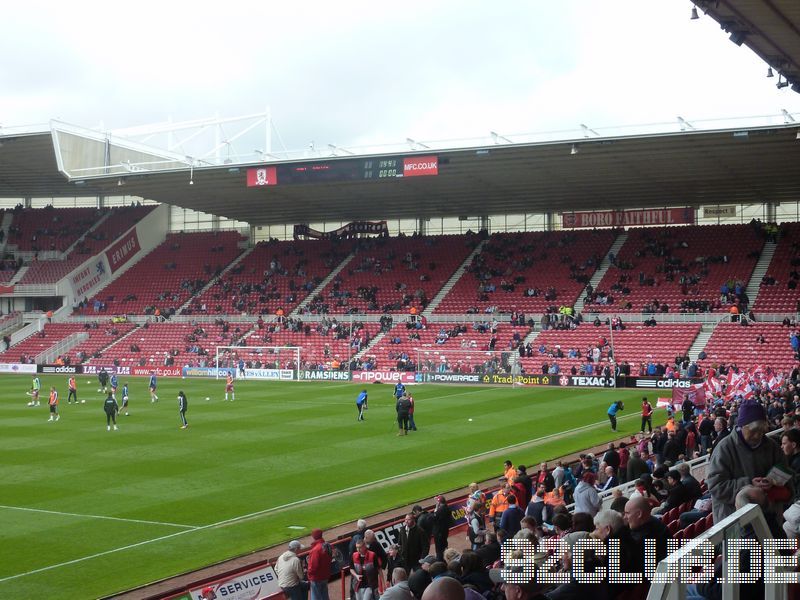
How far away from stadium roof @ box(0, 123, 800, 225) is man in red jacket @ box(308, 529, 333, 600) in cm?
3392

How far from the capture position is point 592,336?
50.5 metres

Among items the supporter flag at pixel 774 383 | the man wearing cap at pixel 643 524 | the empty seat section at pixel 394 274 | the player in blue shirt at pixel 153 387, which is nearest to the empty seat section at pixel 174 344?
the empty seat section at pixel 394 274

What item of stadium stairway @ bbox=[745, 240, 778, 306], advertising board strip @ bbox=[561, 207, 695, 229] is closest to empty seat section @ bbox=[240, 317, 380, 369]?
advertising board strip @ bbox=[561, 207, 695, 229]

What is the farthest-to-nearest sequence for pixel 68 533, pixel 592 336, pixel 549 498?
1. pixel 592 336
2. pixel 68 533
3. pixel 549 498

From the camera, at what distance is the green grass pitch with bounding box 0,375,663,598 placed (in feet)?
52.1

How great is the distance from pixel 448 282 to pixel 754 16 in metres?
43.7

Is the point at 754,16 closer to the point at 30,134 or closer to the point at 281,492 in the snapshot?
the point at 281,492

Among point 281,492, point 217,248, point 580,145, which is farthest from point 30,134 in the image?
point 281,492

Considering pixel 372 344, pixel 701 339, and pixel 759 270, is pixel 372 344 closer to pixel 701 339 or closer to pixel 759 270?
pixel 701 339

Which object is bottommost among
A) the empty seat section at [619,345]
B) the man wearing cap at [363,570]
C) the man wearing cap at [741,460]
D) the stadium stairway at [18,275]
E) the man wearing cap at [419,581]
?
the man wearing cap at [363,570]

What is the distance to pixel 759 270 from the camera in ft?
172

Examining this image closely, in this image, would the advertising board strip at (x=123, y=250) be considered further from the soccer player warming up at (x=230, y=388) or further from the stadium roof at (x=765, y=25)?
the stadium roof at (x=765, y=25)

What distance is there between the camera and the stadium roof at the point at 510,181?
4456 centimetres

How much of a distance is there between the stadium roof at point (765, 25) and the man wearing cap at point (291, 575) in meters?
12.7
